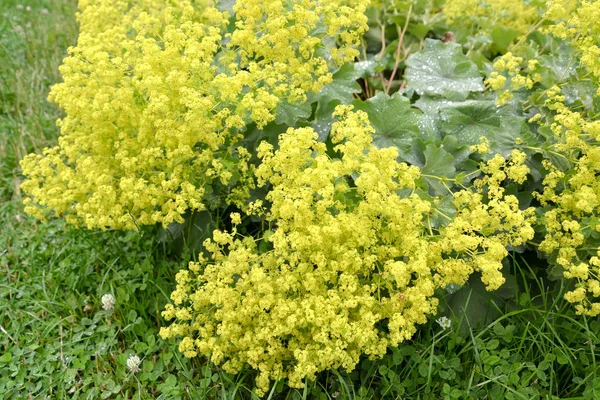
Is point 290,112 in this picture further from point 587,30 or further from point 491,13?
point 491,13

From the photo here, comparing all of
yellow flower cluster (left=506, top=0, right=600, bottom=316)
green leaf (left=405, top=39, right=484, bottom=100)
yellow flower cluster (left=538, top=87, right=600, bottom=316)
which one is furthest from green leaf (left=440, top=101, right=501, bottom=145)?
yellow flower cluster (left=538, top=87, right=600, bottom=316)

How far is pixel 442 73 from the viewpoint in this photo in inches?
139

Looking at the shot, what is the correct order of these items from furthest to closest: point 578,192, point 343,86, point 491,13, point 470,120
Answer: point 491,13
point 343,86
point 470,120
point 578,192

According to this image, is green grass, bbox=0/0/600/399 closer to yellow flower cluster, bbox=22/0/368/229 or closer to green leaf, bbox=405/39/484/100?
yellow flower cluster, bbox=22/0/368/229

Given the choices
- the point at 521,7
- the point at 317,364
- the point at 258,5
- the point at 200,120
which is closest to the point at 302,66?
the point at 258,5

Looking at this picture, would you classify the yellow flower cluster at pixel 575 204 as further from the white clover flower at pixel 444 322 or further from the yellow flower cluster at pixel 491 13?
the yellow flower cluster at pixel 491 13

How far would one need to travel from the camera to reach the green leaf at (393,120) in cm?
301

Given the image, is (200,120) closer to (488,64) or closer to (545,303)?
(545,303)

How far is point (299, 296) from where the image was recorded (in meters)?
2.31

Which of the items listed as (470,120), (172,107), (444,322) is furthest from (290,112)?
(444,322)

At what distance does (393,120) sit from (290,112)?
0.56 meters

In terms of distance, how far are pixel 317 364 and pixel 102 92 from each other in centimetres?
163

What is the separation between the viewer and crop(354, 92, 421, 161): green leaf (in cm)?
301

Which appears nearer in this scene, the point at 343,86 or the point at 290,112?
the point at 290,112
